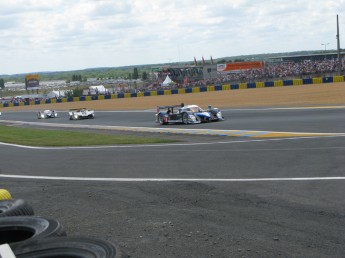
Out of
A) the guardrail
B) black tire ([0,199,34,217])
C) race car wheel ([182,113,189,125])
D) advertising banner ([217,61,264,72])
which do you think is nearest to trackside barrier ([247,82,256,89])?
the guardrail

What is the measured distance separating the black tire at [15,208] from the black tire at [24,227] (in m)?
1.04

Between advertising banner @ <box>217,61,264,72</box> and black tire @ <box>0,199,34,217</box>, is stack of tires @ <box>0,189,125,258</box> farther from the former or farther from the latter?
advertising banner @ <box>217,61,264,72</box>

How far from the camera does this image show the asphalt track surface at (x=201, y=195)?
6.20 m

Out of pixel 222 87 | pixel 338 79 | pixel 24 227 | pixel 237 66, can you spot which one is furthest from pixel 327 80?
pixel 24 227

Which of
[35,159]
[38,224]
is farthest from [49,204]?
[35,159]

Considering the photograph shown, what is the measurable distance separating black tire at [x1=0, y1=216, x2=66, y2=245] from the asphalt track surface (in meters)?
0.95

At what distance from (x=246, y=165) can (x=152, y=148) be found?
6.08 meters

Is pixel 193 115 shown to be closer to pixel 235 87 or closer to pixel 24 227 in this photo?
pixel 24 227

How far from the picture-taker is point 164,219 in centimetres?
754

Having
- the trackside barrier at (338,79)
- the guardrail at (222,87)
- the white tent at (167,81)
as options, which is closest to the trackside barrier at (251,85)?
the guardrail at (222,87)

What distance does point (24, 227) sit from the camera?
5.84 metres

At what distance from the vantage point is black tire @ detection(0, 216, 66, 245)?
18.7ft

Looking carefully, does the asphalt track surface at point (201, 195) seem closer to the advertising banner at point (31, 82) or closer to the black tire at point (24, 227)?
the black tire at point (24, 227)

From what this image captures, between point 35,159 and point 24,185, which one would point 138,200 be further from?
point 35,159
